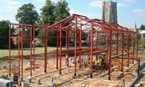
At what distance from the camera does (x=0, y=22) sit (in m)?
61.0

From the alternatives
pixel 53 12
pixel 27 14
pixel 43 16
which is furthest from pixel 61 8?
pixel 27 14

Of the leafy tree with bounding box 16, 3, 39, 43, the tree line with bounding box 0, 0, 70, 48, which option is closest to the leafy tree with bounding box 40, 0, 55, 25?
the tree line with bounding box 0, 0, 70, 48

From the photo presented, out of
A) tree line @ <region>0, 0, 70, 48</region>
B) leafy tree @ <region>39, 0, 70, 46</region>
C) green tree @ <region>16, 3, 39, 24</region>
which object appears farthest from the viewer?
green tree @ <region>16, 3, 39, 24</region>

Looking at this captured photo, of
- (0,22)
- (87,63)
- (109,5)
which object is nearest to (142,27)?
(109,5)

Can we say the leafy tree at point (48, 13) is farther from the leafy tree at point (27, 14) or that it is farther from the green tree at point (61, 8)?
the leafy tree at point (27, 14)

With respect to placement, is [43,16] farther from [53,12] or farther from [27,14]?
[27,14]

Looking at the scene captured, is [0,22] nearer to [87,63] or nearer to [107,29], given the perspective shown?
[87,63]

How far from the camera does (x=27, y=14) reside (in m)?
87.0

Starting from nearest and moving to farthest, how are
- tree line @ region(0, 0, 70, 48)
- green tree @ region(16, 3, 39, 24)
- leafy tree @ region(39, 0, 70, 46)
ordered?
1. tree line @ region(0, 0, 70, 48)
2. leafy tree @ region(39, 0, 70, 46)
3. green tree @ region(16, 3, 39, 24)

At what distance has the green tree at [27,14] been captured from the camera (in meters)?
86.2

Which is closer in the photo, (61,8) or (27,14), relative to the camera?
(61,8)

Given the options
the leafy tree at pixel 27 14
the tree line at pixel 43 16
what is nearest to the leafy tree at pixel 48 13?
the tree line at pixel 43 16

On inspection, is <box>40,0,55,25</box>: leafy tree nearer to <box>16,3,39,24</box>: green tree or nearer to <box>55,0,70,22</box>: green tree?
<box>55,0,70,22</box>: green tree

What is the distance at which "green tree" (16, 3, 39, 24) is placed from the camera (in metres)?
86.2
